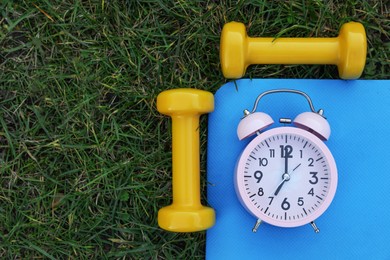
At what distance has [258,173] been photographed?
3.73 ft

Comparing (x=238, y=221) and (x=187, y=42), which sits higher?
(x=187, y=42)

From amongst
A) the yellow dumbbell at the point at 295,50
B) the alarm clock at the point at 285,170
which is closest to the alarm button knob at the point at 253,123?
the alarm clock at the point at 285,170

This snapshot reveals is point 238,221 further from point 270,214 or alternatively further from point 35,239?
point 35,239

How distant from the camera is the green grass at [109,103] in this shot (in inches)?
48.9

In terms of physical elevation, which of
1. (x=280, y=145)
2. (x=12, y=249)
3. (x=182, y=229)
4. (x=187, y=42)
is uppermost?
(x=187, y=42)

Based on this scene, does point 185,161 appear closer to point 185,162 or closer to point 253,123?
point 185,162

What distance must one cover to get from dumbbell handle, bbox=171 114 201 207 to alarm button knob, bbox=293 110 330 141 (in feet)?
0.72

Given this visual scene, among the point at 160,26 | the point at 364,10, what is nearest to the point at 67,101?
the point at 160,26

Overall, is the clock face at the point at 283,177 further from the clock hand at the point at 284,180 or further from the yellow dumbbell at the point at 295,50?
the yellow dumbbell at the point at 295,50

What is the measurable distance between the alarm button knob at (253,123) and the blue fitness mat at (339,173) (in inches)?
2.7

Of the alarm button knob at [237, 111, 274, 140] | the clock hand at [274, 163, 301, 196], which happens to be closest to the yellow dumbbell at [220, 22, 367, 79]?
the alarm button knob at [237, 111, 274, 140]

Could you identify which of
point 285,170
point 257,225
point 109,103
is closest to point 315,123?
point 285,170

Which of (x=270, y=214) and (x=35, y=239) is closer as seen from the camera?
(x=270, y=214)

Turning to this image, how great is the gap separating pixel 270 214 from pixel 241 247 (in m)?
0.13
